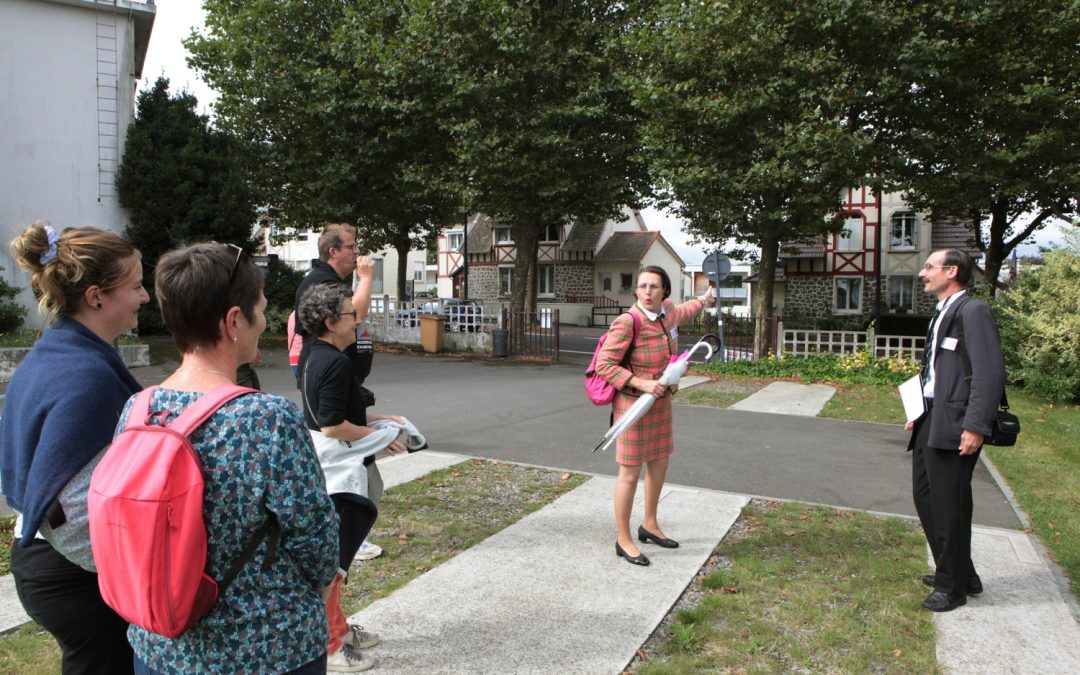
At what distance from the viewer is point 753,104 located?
46.9 feet

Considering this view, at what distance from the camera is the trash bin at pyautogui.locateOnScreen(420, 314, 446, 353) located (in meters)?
19.9

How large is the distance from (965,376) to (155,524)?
384cm

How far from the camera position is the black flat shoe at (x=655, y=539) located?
4.64 m

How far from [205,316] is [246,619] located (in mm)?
690

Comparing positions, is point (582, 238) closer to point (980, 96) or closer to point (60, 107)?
point (980, 96)

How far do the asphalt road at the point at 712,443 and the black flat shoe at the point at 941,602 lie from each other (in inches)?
73.4

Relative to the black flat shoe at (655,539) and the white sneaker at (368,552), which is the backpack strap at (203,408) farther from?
the black flat shoe at (655,539)

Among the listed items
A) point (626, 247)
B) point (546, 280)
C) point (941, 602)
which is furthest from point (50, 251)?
point (546, 280)

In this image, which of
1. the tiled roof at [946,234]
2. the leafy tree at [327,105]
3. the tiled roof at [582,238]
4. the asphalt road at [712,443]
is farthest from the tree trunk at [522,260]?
the tiled roof at [946,234]

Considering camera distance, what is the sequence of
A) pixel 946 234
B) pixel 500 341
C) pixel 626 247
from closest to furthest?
pixel 500 341
pixel 946 234
pixel 626 247

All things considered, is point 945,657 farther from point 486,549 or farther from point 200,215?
point 200,215

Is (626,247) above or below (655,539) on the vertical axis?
above

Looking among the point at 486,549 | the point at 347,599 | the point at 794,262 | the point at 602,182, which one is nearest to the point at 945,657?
the point at 486,549

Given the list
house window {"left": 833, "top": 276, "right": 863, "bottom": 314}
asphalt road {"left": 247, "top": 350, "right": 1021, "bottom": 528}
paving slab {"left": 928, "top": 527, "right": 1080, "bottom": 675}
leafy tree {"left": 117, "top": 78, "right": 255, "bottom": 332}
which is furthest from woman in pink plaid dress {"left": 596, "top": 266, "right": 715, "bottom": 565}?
house window {"left": 833, "top": 276, "right": 863, "bottom": 314}
